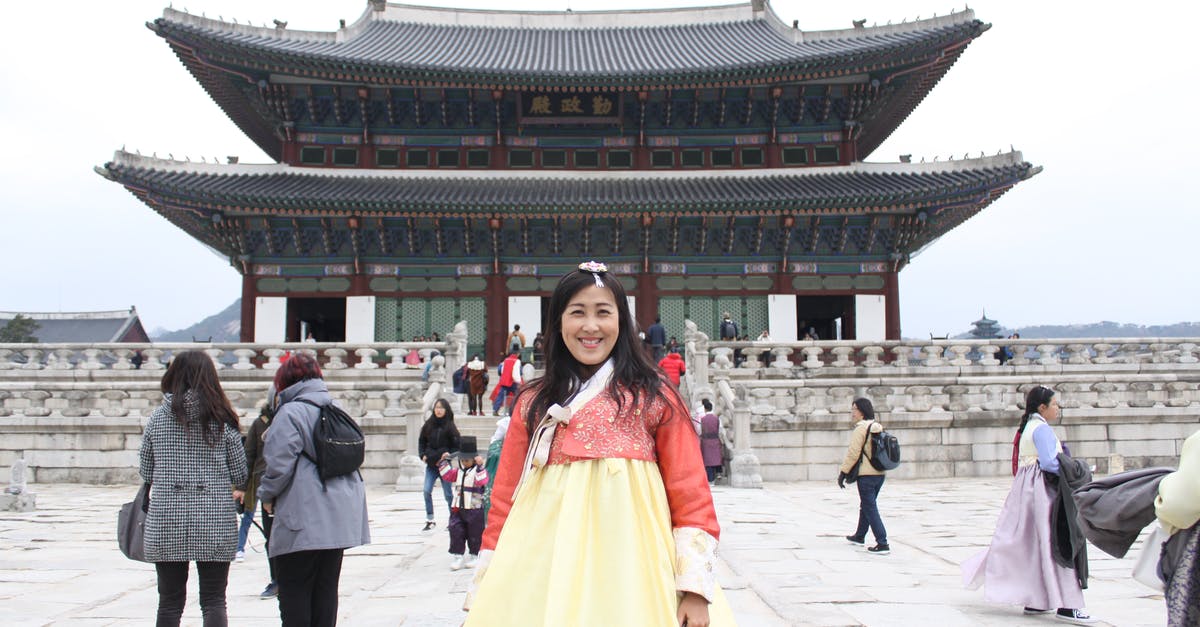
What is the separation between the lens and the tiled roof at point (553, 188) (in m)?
20.1

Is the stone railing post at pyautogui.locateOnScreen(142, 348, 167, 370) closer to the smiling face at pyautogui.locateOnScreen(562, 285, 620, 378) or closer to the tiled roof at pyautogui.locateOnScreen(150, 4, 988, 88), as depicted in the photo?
the tiled roof at pyautogui.locateOnScreen(150, 4, 988, 88)

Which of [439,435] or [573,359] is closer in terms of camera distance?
[573,359]

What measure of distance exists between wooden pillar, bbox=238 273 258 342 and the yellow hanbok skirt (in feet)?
67.6

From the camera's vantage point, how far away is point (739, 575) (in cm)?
695

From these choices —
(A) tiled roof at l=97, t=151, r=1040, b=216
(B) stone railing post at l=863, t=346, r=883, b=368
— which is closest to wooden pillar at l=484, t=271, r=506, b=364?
(A) tiled roof at l=97, t=151, r=1040, b=216

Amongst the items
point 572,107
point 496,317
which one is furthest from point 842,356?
point 572,107

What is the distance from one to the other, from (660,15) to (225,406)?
26845mm

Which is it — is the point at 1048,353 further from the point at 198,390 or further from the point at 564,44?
the point at 198,390

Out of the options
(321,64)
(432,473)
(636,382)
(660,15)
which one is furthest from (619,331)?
(660,15)

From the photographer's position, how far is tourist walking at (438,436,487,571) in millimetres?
7172

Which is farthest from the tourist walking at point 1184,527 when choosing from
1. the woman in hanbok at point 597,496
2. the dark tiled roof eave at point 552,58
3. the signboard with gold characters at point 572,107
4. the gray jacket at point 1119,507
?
the signboard with gold characters at point 572,107

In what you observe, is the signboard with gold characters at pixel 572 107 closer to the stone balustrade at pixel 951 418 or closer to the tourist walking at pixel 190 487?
the stone balustrade at pixel 951 418

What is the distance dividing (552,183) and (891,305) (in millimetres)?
9247

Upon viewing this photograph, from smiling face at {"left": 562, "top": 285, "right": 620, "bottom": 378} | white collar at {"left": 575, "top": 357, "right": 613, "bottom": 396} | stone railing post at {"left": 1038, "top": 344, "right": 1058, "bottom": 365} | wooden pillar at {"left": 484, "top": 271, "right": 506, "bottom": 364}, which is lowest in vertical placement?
white collar at {"left": 575, "top": 357, "right": 613, "bottom": 396}
